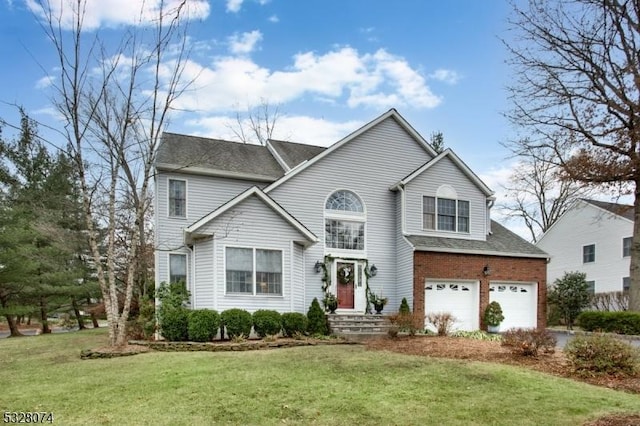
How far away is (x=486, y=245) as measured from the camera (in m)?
18.5

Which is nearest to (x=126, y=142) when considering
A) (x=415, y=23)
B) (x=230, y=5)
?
(x=230, y=5)

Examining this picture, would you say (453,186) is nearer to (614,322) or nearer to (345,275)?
(345,275)

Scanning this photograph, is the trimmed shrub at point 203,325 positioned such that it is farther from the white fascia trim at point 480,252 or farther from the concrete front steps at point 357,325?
the white fascia trim at point 480,252

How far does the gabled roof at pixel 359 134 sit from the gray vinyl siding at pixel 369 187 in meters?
0.16

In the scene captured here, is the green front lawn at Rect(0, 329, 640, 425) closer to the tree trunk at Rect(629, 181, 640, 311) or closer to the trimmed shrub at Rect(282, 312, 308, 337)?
the trimmed shrub at Rect(282, 312, 308, 337)

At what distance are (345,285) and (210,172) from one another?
21.7 ft

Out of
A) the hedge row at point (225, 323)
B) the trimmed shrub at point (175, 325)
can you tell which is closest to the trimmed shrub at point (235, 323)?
the hedge row at point (225, 323)

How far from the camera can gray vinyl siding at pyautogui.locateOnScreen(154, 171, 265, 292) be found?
1608 cm

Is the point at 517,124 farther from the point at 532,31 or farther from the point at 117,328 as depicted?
the point at 117,328

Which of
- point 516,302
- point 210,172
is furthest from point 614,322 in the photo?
point 210,172

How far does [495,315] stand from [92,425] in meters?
15.0

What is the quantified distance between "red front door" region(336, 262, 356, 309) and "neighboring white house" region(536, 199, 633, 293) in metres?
14.9

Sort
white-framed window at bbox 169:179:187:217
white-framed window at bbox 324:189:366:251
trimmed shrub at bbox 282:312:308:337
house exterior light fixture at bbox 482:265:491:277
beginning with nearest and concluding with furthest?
trimmed shrub at bbox 282:312:308:337 → white-framed window at bbox 169:179:187:217 → white-framed window at bbox 324:189:366:251 → house exterior light fixture at bbox 482:265:491:277

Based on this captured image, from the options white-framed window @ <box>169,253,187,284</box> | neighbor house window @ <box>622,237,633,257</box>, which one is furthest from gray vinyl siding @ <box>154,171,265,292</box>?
neighbor house window @ <box>622,237,633,257</box>
